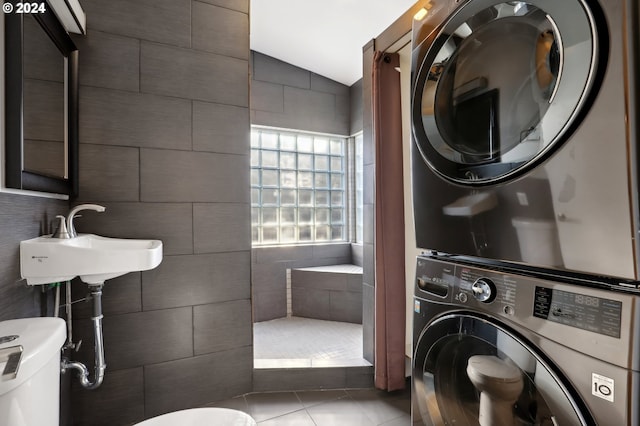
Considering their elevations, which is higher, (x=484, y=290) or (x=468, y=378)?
(x=484, y=290)

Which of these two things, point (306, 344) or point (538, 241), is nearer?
point (538, 241)

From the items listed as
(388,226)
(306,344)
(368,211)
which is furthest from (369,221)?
(306,344)

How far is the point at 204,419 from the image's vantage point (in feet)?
3.99

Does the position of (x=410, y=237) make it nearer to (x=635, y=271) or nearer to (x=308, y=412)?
(x=308, y=412)

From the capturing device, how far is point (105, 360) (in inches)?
69.2

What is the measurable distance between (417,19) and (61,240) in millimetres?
1653

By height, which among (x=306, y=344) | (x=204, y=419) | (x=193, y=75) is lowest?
(x=306, y=344)

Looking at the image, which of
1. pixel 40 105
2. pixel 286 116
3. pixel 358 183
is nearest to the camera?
pixel 40 105

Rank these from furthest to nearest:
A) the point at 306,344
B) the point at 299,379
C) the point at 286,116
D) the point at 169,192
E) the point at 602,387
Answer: the point at 286,116 → the point at 306,344 → the point at 299,379 → the point at 169,192 → the point at 602,387

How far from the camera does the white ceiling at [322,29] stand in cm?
240

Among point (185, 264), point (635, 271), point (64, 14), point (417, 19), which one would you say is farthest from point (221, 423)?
point (64, 14)

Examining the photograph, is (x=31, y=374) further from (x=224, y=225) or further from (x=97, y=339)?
(x=224, y=225)

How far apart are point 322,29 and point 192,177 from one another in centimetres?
173

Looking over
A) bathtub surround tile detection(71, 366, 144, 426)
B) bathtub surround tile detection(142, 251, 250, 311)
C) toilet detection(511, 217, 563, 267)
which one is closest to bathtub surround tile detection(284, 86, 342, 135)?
bathtub surround tile detection(142, 251, 250, 311)
